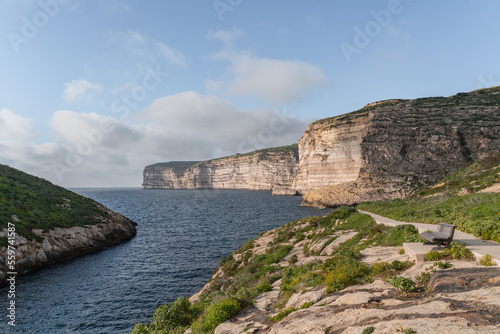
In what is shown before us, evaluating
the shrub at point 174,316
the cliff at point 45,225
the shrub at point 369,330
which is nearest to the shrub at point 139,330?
the shrub at point 174,316

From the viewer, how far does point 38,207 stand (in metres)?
34.0

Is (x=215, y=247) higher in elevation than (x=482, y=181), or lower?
lower

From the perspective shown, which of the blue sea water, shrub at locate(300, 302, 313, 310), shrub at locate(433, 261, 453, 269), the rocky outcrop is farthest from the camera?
the rocky outcrop

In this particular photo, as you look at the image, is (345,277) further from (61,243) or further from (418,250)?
(61,243)

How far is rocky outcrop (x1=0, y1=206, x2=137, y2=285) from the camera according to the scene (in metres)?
25.2

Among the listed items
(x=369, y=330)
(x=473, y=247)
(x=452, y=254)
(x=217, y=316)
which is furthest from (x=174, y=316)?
(x=473, y=247)

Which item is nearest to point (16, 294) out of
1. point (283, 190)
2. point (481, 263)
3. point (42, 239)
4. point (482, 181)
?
point (42, 239)

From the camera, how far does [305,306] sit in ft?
26.0

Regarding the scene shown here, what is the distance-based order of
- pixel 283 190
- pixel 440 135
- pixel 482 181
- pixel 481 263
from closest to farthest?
1. pixel 481 263
2. pixel 482 181
3. pixel 440 135
4. pixel 283 190

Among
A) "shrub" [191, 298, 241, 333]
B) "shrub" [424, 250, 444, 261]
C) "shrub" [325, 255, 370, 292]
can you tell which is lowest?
"shrub" [191, 298, 241, 333]

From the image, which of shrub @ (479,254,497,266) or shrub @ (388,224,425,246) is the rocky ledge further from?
shrub @ (388,224,425,246)

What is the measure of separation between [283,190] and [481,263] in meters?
130

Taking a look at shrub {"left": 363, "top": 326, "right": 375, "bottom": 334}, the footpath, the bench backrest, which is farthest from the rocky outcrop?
the bench backrest

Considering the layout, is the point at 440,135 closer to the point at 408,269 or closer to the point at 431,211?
the point at 431,211
